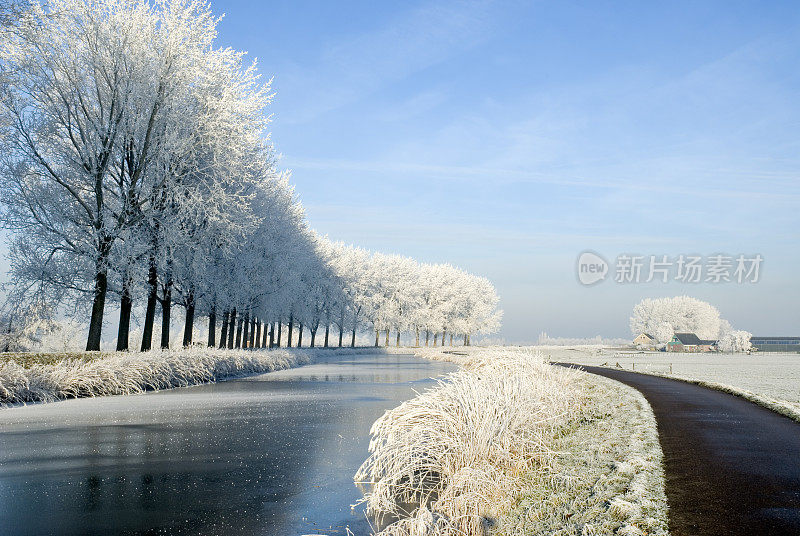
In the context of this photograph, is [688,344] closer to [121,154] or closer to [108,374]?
[121,154]

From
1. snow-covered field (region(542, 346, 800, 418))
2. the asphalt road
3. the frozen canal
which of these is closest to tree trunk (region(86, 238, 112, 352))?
the frozen canal

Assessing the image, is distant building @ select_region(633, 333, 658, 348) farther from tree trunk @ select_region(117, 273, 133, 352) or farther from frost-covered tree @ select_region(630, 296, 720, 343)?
tree trunk @ select_region(117, 273, 133, 352)

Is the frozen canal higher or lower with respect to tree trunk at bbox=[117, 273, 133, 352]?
lower

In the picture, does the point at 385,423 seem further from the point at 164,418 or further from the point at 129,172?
the point at 129,172

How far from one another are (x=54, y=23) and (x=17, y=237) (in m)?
7.96

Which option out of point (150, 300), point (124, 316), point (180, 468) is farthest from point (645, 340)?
point (180, 468)

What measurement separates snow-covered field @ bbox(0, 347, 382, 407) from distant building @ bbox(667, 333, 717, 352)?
98.7m

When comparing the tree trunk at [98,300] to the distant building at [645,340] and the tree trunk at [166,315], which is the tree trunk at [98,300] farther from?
the distant building at [645,340]

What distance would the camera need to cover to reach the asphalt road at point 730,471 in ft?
17.1

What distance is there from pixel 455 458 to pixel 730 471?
3186 mm

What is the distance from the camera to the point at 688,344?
112 m

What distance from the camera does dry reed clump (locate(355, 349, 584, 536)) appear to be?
20.0 ft

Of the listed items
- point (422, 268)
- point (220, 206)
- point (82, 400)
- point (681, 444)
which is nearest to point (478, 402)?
point (681, 444)

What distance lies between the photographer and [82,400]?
1553cm
